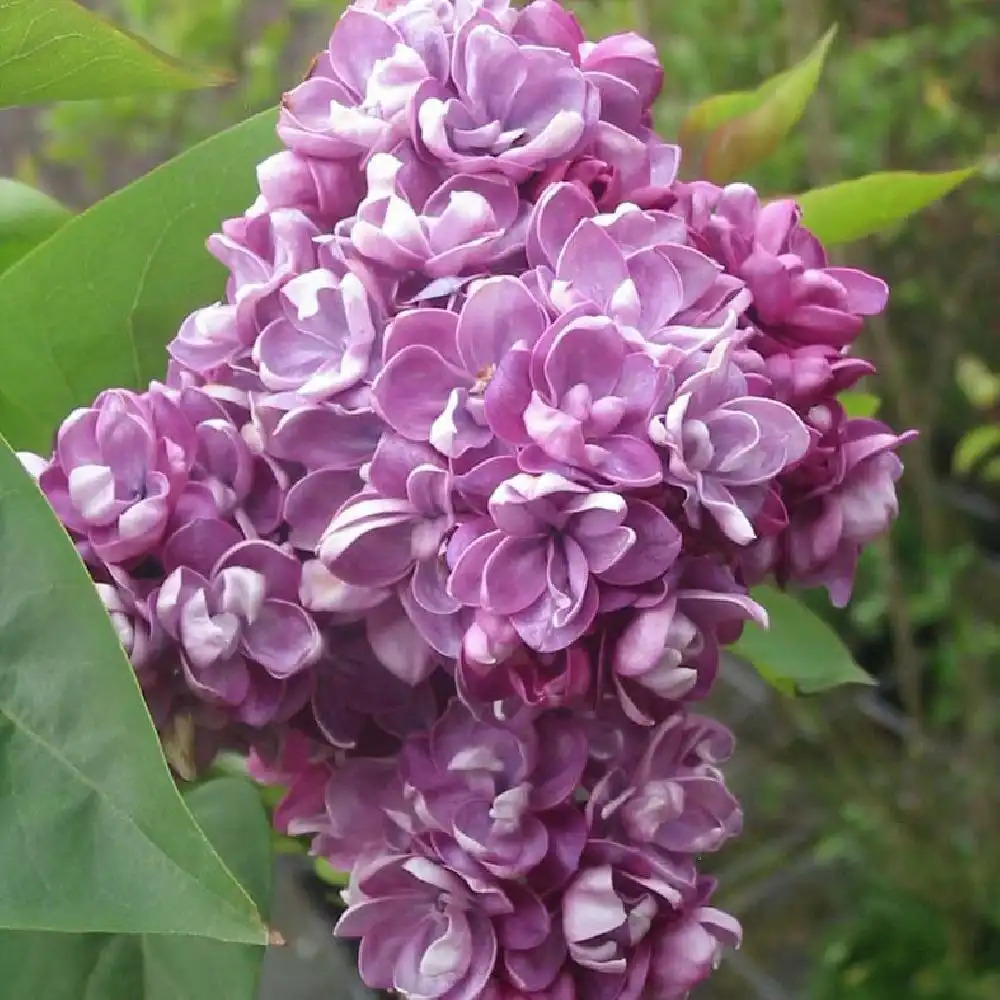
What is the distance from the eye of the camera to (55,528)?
8.0 inches

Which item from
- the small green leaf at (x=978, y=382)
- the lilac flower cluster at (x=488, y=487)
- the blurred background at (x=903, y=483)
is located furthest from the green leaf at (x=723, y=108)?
the small green leaf at (x=978, y=382)

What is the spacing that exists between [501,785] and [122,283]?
141 mm

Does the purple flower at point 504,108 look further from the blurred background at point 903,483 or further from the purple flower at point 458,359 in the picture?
the blurred background at point 903,483

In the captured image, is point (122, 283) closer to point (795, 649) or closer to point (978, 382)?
point (795, 649)

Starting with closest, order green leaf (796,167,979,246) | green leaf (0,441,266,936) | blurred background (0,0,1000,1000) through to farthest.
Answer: green leaf (0,441,266,936), green leaf (796,167,979,246), blurred background (0,0,1000,1000)

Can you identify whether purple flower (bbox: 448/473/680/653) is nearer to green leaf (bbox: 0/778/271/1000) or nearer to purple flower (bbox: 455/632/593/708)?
purple flower (bbox: 455/632/593/708)

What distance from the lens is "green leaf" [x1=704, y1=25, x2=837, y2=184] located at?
1.14ft

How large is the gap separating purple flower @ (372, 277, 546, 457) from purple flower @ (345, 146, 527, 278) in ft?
0.04

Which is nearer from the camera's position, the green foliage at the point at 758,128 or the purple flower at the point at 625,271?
the purple flower at the point at 625,271

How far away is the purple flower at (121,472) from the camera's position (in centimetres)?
22

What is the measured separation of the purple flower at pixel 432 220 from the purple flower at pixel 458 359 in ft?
0.04

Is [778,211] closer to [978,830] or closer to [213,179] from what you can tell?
[213,179]

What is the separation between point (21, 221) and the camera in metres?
0.33

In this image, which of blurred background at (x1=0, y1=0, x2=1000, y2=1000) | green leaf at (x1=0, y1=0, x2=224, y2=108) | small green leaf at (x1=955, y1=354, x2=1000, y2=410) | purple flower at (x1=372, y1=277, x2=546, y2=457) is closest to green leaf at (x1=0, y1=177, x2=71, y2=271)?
green leaf at (x1=0, y1=0, x2=224, y2=108)
